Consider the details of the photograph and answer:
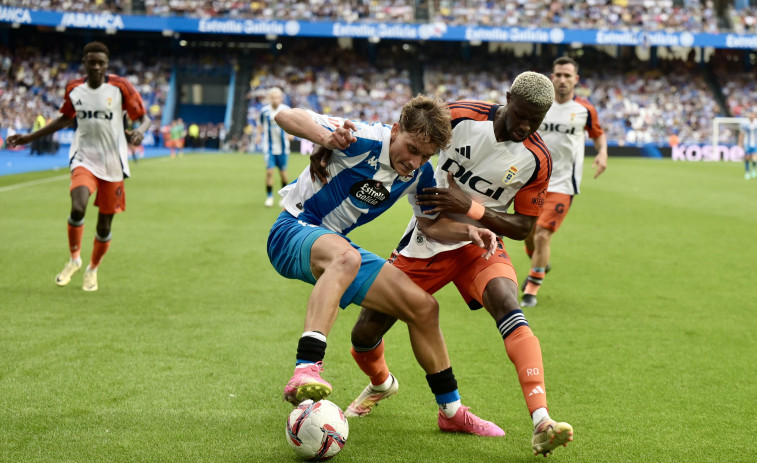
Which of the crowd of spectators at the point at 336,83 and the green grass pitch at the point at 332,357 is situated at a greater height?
the crowd of spectators at the point at 336,83

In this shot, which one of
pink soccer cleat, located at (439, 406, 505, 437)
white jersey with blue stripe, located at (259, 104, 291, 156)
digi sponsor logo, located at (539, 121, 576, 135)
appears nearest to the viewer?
pink soccer cleat, located at (439, 406, 505, 437)

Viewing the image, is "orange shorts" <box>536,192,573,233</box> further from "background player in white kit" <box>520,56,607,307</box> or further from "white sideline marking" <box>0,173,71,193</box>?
"white sideline marking" <box>0,173,71,193</box>

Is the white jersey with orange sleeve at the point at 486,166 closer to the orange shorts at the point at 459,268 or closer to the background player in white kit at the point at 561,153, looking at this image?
the orange shorts at the point at 459,268

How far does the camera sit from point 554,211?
337 inches

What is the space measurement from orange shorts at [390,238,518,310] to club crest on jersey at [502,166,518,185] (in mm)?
369

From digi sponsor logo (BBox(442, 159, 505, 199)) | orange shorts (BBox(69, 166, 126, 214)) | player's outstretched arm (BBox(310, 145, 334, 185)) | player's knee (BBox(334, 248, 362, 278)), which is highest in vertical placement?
player's outstretched arm (BBox(310, 145, 334, 185))

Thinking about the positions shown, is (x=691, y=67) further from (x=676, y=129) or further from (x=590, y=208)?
(x=590, y=208)

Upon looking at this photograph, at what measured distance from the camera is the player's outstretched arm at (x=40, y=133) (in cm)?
820

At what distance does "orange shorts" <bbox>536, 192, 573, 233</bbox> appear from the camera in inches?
336

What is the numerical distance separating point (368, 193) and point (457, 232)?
57cm

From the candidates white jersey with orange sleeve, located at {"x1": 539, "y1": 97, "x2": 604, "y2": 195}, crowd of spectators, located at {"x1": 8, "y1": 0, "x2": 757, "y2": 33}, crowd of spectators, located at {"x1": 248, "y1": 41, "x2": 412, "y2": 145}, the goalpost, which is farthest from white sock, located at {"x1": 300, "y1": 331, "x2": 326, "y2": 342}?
crowd of spectators, located at {"x1": 8, "y1": 0, "x2": 757, "y2": 33}

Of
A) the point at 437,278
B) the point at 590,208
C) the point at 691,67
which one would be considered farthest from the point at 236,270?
the point at 691,67

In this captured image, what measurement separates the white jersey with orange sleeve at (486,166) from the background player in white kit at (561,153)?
11.6 feet

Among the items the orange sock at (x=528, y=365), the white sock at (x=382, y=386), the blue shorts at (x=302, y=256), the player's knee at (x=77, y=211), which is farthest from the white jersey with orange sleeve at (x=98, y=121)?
the orange sock at (x=528, y=365)
